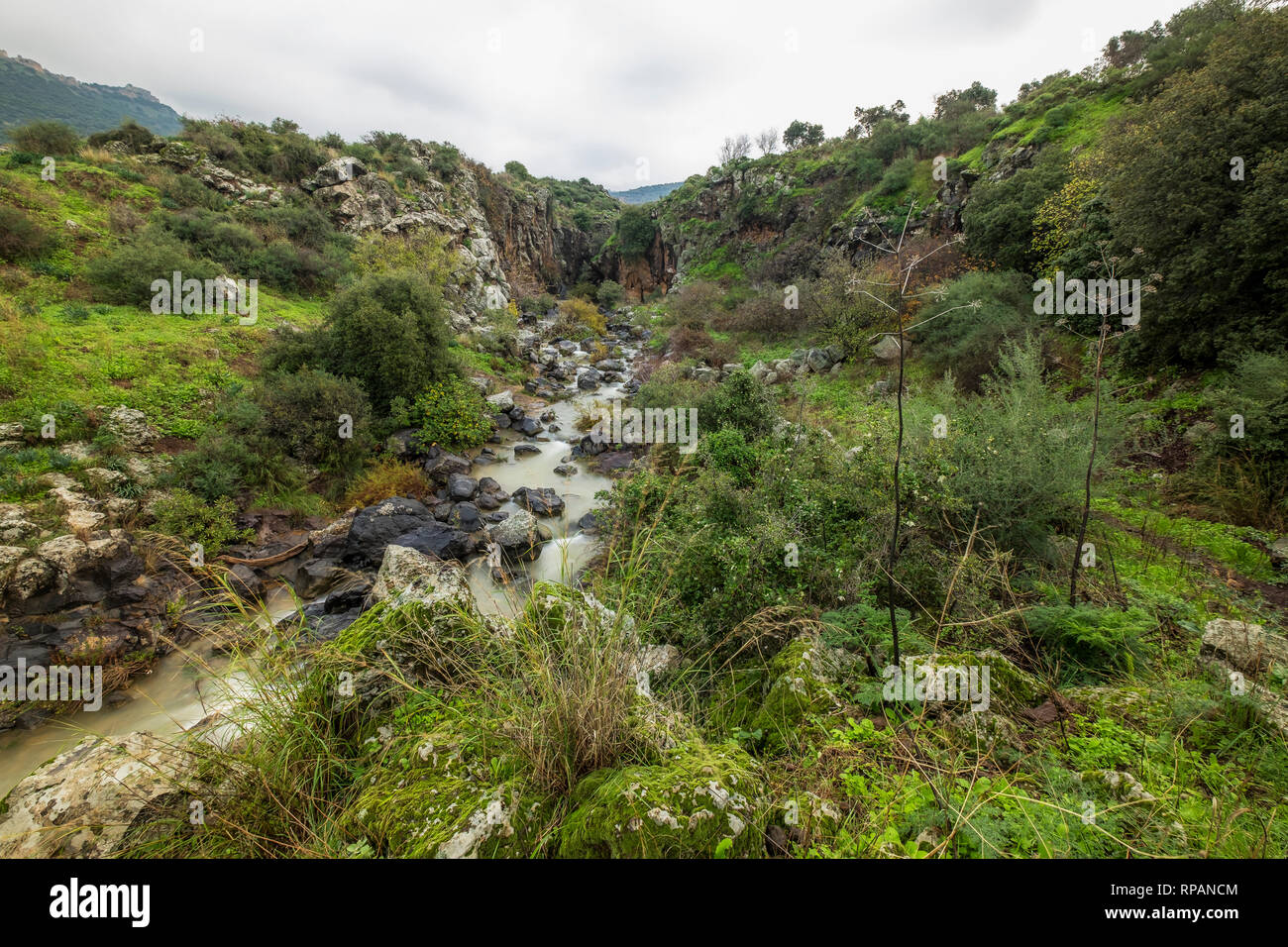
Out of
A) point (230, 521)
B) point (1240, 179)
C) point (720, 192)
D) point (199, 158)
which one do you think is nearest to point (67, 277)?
point (230, 521)

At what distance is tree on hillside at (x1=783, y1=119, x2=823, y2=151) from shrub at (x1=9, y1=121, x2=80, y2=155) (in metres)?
42.3

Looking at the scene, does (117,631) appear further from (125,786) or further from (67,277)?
(67,277)

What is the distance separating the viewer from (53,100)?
5353 cm

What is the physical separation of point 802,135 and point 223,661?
4848 centimetres

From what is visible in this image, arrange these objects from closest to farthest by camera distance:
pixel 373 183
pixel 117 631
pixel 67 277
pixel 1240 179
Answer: pixel 117 631, pixel 1240 179, pixel 67 277, pixel 373 183

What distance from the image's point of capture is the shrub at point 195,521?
734 centimetres

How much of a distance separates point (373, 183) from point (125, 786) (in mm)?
29280

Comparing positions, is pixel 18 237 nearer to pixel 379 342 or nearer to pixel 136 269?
pixel 136 269

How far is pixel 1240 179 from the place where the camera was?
22.1ft

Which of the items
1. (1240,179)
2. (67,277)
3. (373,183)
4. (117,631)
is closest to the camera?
(117,631)

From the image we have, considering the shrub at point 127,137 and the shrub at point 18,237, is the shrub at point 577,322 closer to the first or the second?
the shrub at point 18,237

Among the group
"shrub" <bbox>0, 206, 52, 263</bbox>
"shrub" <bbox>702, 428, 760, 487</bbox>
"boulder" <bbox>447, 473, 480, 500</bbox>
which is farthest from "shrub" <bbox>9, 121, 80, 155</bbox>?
"shrub" <bbox>702, 428, 760, 487</bbox>
